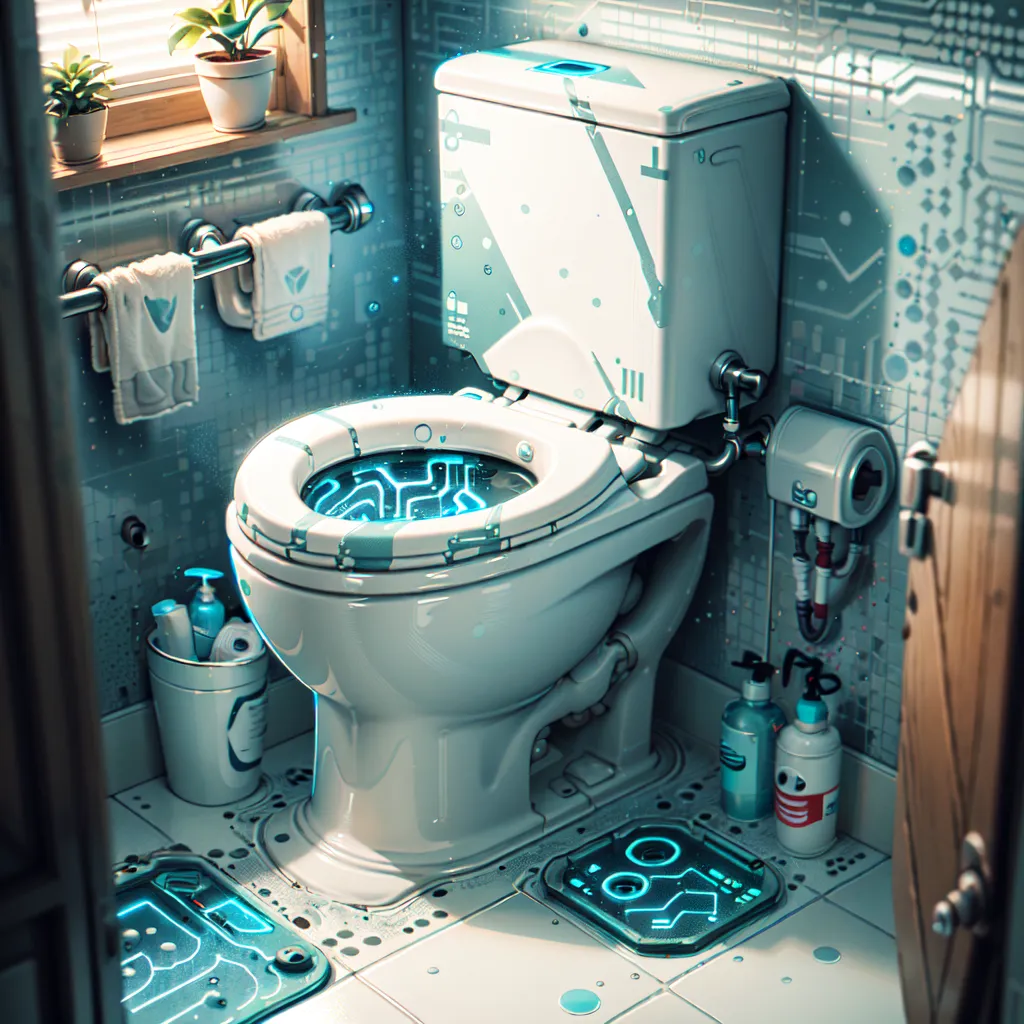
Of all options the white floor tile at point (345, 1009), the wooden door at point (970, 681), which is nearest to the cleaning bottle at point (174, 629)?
the white floor tile at point (345, 1009)

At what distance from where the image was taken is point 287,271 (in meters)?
2.26

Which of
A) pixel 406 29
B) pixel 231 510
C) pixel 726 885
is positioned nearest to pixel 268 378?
pixel 231 510

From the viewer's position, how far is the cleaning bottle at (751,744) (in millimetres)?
2184

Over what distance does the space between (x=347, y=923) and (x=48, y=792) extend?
1236mm

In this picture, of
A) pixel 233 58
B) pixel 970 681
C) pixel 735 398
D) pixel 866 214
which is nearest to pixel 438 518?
pixel 735 398

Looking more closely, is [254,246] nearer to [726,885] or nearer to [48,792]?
[726,885]

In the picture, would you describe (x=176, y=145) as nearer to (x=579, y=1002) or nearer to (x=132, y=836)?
(x=132, y=836)

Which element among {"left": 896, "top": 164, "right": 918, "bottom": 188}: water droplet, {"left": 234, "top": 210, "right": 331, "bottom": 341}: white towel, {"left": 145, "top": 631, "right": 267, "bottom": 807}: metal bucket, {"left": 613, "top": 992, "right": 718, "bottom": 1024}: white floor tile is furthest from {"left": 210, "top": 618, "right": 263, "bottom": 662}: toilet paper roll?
{"left": 896, "top": 164, "right": 918, "bottom": 188}: water droplet

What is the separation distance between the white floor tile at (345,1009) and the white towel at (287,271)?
0.93 metres

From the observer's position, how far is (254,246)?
221 cm

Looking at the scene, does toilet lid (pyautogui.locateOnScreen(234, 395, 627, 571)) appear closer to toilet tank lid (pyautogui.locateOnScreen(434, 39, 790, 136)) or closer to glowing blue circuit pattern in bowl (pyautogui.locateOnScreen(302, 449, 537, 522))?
glowing blue circuit pattern in bowl (pyautogui.locateOnScreen(302, 449, 537, 522))

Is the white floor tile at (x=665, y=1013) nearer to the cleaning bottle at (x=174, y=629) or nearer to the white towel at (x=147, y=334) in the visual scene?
the cleaning bottle at (x=174, y=629)

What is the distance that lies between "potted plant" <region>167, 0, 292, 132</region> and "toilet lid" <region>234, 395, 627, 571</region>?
1.44 feet

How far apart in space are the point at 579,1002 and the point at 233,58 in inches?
53.1
